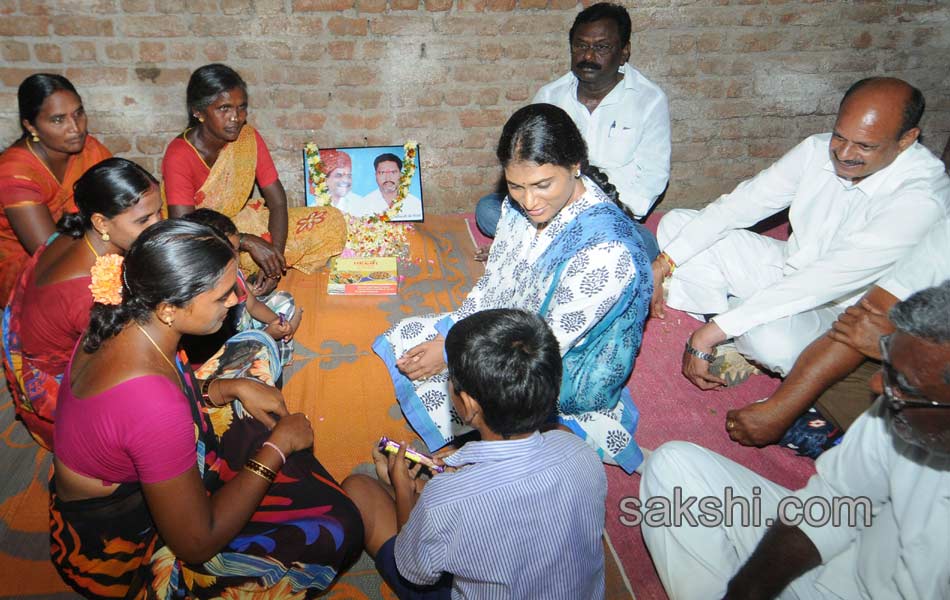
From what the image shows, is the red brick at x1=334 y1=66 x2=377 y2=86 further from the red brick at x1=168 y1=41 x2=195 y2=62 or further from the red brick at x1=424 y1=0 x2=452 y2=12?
the red brick at x1=168 y1=41 x2=195 y2=62

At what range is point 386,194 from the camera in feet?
15.3

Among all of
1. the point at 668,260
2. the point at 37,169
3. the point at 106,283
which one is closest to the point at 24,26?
the point at 37,169

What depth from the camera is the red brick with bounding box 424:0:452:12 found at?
4.13 m

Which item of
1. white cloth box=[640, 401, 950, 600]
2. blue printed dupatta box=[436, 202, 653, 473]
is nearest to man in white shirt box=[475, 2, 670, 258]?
blue printed dupatta box=[436, 202, 653, 473]

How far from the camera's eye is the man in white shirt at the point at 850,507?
1.60 m

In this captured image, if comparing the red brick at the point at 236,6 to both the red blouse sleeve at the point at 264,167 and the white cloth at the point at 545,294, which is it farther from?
the white cloth at the point at 545,294

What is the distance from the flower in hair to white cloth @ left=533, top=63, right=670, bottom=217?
3.07 m

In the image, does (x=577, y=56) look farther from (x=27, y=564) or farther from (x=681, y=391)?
(x=27, y=564)

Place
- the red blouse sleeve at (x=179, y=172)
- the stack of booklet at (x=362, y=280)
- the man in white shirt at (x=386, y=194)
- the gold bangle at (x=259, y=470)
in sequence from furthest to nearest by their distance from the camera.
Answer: the man in white shirt at (x=386, y=194)
the stack of booklet at (x=362, y=280)
the red blouse sleeve at (x=179, y=172)
the gold bangle at (x=259, y=470)

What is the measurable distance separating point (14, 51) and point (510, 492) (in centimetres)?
444

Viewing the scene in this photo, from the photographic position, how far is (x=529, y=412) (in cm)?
162

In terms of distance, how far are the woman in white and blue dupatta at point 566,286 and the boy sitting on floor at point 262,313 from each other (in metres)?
0.66

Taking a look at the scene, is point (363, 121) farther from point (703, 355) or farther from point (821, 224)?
point (821, 224)

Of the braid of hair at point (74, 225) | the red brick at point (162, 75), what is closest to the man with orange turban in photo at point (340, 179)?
the red brick at point (162, 75)
